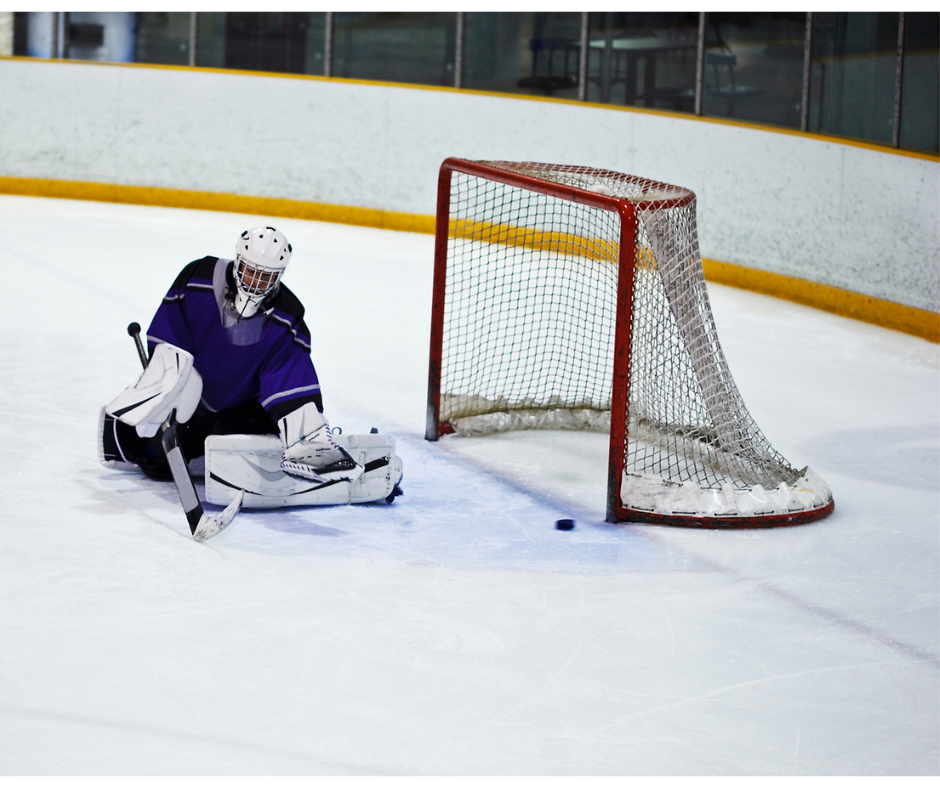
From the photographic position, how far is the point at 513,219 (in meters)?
7.60

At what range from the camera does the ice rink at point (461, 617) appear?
252 cm

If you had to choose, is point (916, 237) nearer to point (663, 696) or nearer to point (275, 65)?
point (663, 696)

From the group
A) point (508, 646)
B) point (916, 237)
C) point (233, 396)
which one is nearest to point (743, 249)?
point (916, 237)

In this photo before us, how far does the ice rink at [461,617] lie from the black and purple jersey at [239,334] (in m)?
0.37

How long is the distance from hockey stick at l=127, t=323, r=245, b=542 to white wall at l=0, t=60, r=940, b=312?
4.23 metres

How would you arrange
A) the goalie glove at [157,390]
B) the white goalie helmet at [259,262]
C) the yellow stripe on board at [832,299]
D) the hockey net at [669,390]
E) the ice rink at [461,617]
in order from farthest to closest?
the yellow stripe on board at [832,299] → the hockey net at [669,390] → the goalie glove at [157,390] → the white goalie helmet at [259,262] → the ice rink at [461,617]

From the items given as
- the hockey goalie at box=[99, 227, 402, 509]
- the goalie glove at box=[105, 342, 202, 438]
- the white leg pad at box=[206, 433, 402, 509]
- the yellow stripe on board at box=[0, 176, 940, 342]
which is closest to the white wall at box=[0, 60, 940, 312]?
the yellow stripe on board at box=[0, 176, 940, 342]

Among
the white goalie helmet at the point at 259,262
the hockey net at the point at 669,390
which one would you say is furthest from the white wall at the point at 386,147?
the white goalie helmet at the point at 259,262

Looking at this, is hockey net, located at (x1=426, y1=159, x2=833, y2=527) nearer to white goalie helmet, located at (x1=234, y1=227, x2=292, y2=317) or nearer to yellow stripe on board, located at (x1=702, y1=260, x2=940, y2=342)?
white goalie helmet, located at (x1=234, y1=227, x2=292, y2=317)

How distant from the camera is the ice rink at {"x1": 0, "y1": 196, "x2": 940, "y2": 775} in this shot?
252 centimetres

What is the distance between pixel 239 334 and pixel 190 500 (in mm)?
487

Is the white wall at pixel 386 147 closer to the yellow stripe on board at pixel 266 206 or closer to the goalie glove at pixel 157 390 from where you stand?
the yellow stripe on board at pixel 266 206

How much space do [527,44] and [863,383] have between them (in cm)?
419

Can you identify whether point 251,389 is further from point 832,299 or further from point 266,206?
point 266,206
